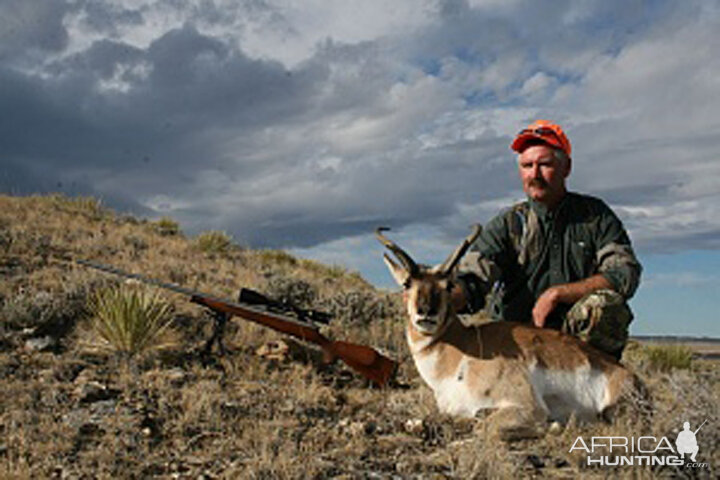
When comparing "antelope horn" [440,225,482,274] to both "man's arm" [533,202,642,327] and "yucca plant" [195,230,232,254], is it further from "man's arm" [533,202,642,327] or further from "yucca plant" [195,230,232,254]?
"yucca plant" [195,230,232,254]

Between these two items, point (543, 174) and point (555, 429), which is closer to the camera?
point (555, 429)

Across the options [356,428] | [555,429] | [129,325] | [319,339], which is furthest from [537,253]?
[129,325]

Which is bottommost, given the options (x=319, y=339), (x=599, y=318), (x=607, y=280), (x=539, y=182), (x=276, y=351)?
(x=276, y=351)

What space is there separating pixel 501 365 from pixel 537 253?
1.80m

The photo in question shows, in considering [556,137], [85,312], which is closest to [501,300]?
A: [556,137]

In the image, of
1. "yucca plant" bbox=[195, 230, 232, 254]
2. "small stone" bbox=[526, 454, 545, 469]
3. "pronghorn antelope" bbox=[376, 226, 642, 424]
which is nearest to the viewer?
"small stone" bbox=[526, 454, 545, 469]

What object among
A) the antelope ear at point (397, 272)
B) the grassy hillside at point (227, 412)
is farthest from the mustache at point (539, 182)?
the grassy hillside at point (227, 412)

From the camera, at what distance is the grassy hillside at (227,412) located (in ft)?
13.7

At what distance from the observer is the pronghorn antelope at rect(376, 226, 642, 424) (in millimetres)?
4965

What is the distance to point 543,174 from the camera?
248 inches

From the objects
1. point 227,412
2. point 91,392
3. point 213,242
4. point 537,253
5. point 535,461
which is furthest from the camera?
point 213,242

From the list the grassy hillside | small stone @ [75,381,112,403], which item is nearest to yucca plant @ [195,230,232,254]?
the grassy hillside

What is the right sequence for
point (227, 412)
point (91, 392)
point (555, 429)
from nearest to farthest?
1. point (555, 429)
2. point (227, 412)
3. point (91, 392)

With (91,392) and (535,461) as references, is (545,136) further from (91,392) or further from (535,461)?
(91,392)
